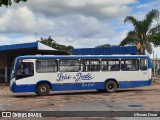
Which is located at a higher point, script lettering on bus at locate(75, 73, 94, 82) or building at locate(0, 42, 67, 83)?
Result: building at locate(0, 42, 67, 83)

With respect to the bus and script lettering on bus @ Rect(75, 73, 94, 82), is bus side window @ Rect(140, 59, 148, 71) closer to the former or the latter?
the bus

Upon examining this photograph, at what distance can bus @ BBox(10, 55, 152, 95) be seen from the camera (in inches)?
938

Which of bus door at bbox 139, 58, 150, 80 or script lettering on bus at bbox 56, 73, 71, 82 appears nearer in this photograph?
script lettering on bus at bbox 56, 73, 71, 82

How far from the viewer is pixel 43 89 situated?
79.7ft

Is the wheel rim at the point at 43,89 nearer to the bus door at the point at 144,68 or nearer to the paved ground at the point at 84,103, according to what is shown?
the paved ground at the point at 84,103

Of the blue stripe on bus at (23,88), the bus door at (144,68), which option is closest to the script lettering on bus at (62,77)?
the blue stripe on bus at (23,88)

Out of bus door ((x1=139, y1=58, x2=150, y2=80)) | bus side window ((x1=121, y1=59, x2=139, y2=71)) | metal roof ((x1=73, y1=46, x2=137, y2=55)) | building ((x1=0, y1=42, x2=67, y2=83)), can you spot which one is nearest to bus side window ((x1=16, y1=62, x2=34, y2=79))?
bus side window ((x1=121, y1=59, x2=139, y2=71))

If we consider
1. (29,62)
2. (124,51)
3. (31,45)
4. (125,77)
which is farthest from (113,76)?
(31,45)

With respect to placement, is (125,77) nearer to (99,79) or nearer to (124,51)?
(99,79)

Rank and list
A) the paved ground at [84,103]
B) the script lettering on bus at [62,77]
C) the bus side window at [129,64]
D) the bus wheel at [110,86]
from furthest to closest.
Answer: the bus side window at [129,64] < the bus wheel at [110,86] < the script lettering on bus at [62,77] < the paved ground at [84,103]

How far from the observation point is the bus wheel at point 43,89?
24.2 meters

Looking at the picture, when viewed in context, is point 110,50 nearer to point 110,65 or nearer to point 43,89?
point 110,65

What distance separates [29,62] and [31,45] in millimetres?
14195

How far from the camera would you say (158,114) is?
7.41 meters
